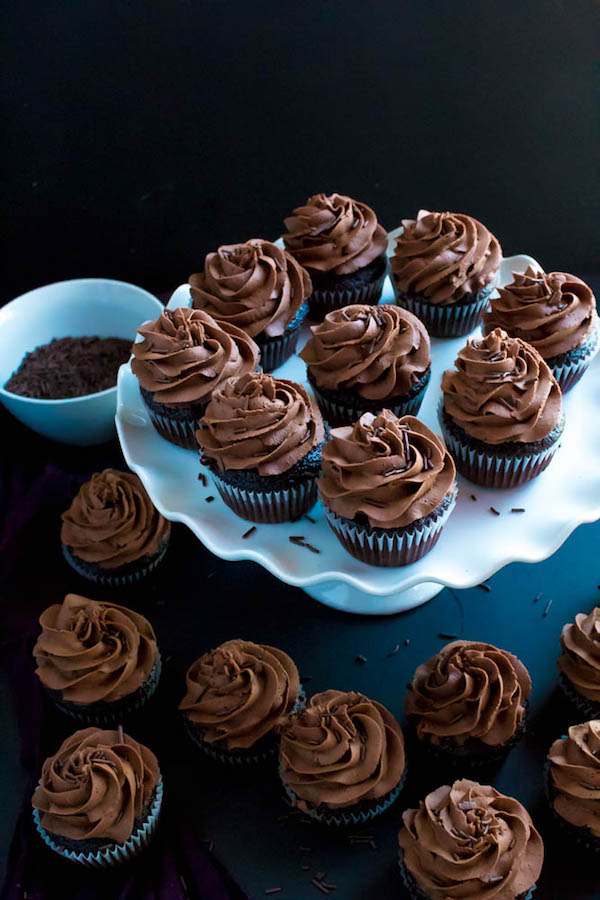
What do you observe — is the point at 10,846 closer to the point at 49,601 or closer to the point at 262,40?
the point at 49,601

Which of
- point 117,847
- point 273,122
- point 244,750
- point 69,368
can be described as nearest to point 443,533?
point 244,750

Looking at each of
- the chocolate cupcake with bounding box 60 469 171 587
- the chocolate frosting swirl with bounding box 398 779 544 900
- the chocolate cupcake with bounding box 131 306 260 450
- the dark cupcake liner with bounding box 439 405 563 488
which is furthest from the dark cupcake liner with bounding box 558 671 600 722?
the chocolate cupcake with bounding box 60 469 171 587

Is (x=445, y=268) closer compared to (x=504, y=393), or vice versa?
(x=504, y=393)

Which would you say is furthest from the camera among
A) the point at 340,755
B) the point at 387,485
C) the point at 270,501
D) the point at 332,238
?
the point at 332,238

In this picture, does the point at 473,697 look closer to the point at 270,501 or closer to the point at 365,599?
the point at 365,599

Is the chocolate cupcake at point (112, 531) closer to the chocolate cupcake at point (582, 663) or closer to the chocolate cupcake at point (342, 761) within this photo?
the chocolate cupcake at point (342, 761)

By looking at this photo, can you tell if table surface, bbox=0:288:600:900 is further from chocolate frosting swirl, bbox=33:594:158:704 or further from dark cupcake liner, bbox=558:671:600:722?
chocolate frosting swirl, bbox=33:594:158:704

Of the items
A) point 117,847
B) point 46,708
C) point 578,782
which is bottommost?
point 46,708
